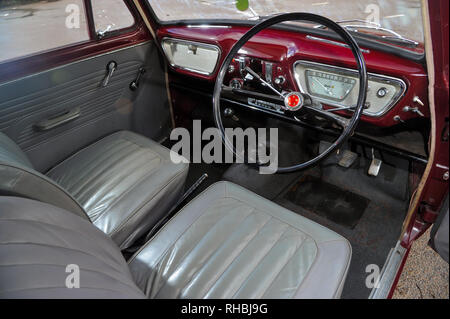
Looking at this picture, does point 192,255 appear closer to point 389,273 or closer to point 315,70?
point 389,273

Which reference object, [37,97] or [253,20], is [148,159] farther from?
[253,20]

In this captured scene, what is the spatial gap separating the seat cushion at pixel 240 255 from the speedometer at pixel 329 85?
1.91 feet

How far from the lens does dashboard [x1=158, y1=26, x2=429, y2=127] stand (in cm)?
118

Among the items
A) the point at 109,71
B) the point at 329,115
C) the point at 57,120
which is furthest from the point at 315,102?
the point at 57,120

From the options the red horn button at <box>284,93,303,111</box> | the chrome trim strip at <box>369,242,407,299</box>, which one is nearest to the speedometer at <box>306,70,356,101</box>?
the red horn button at <box>284,93,303,111</box>

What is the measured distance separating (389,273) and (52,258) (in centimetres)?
118

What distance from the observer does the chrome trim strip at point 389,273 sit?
3.92 ft

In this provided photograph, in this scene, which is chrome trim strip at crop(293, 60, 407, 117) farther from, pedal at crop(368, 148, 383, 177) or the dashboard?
pedal at crop(368, 148, 383, 177)

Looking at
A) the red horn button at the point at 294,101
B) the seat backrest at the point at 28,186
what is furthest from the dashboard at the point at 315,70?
the seat backrest at the point at 28,186

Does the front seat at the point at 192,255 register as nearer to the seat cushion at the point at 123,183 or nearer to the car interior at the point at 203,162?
the car interior at the point at 203,162

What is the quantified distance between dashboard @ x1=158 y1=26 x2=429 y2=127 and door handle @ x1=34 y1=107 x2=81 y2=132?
0.71 meters

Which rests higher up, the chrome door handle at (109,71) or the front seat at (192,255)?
the chrome door handle at (109,71)
